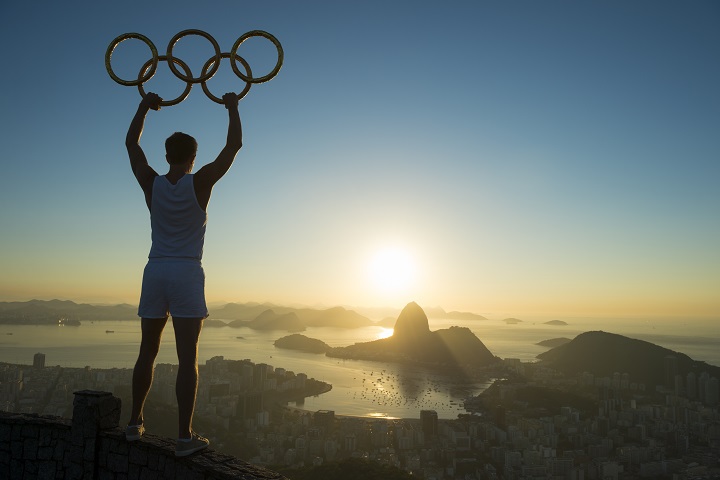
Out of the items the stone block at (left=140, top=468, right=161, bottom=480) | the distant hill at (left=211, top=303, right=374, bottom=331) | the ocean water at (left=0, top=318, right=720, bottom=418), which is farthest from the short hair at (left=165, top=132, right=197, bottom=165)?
the distant hill at (left=211, top=303, right=374, bottom=331)

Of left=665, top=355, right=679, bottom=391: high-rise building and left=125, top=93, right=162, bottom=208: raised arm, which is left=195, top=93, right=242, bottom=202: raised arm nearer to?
left=125, top=93, right=162, bottom=208: raised arm

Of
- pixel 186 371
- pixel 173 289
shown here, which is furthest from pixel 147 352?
pixel 173 289

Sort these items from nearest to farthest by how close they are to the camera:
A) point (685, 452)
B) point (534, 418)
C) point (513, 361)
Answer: point (685, 452), point (534, 418), point (513, 361)

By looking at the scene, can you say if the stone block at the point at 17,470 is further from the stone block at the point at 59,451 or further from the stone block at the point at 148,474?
the stone block at the point at 148,474

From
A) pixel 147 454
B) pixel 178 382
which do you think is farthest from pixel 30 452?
pixel 178 382

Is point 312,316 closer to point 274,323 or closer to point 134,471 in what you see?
point 274,323

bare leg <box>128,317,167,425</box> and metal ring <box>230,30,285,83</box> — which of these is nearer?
bare leg <box>128,317,167,425</box>

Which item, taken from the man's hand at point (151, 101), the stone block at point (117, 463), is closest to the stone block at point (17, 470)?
the stone block at point (117, 463)

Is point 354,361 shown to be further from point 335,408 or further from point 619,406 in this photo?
point 619,406
